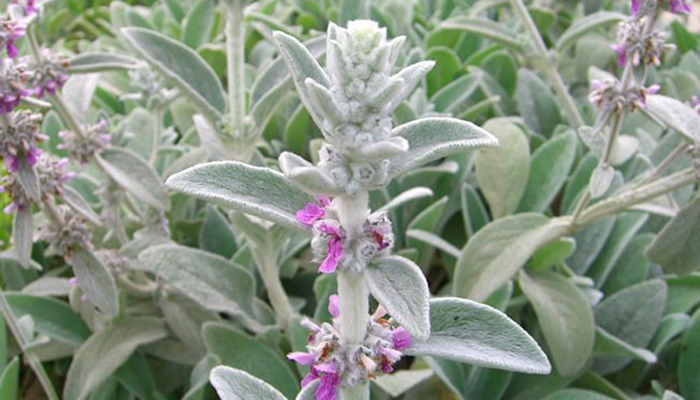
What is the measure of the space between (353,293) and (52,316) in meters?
1.35

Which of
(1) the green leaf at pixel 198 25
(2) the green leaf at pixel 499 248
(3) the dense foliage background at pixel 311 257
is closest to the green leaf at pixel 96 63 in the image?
(3) the dense foliage background at pixel 311 257

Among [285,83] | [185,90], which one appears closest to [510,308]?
[285,83]

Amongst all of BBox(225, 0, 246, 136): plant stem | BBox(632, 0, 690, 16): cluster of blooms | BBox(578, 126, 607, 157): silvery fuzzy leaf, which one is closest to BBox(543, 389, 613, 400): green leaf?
BBox(578, 126, 607, 157): silvery fuzzy leaf

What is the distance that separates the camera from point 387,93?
95 cm

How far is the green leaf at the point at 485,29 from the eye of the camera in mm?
2623

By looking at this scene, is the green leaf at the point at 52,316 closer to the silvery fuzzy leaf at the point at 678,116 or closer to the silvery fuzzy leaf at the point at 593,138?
the silvery fuzzy leaf at the point at 593,138

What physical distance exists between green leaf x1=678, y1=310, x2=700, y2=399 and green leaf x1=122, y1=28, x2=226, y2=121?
1356 mm

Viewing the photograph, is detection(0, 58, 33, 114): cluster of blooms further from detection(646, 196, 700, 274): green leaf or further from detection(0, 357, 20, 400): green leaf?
detection(646, 196, 700, 274): green leaf

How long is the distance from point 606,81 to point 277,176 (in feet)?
3.50

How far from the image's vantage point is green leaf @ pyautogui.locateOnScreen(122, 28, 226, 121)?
6.24 ft

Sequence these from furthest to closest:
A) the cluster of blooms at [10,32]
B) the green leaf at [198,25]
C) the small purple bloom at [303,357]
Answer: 1. the green leaf at [198,25]
2. the cluster of blooms at [10,32]
3. the small purple bloom at [303,357]

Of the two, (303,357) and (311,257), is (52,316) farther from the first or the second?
(303,357)

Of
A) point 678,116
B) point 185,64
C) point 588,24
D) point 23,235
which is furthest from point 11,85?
point 588,24

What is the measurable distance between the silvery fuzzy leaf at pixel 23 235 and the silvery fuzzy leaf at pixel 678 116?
145 centimetres
